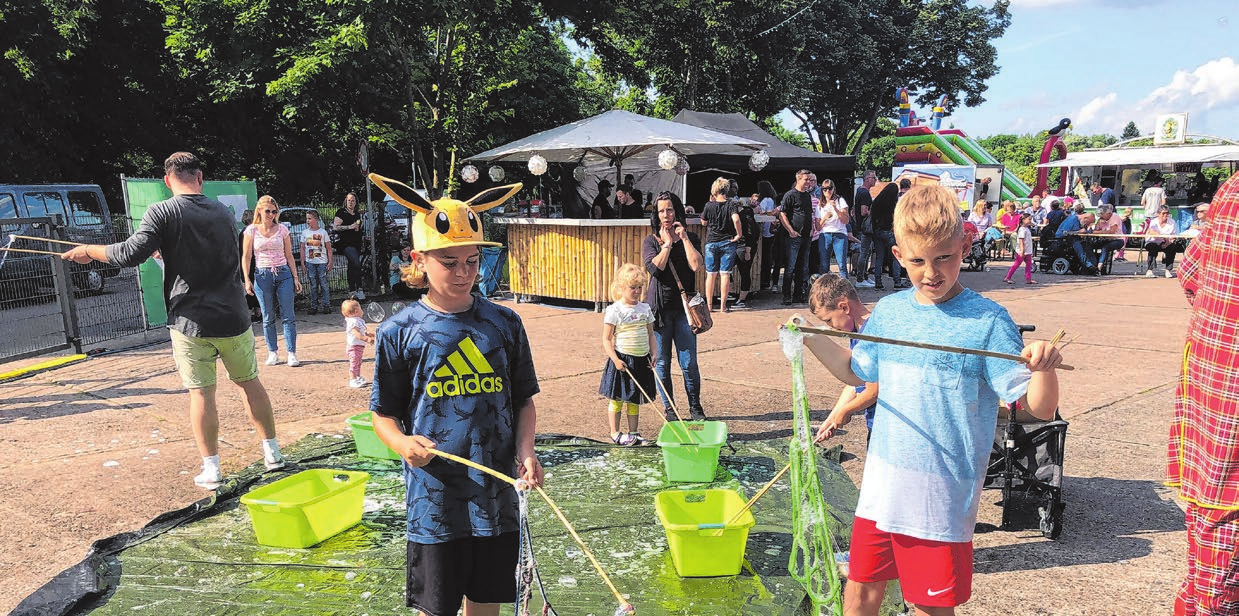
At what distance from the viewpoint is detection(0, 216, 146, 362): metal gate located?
848cm

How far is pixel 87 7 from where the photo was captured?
16844mm

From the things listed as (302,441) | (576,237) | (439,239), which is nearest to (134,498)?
(302,441)

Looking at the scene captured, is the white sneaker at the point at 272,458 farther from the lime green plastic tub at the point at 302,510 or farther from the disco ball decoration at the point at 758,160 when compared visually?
the disco ball decoration at the point at 758,160

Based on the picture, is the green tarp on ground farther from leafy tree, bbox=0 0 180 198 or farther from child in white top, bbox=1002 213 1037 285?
leafy tree, bbox=0 0 180 198

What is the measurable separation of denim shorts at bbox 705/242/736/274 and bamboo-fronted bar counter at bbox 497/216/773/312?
0.25 meters

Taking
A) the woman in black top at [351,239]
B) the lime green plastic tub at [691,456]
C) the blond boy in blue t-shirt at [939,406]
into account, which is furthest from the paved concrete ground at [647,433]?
the woman in black top at [351,239]

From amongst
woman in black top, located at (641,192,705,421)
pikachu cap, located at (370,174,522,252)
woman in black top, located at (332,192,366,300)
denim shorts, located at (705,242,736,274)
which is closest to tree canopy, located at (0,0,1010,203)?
woman in black top, located at (332,192,366,300)

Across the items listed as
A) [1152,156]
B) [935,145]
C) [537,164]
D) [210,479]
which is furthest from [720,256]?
[935,145]

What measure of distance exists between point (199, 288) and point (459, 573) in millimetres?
2987

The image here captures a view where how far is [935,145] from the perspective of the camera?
100 ft

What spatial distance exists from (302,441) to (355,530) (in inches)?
70.5

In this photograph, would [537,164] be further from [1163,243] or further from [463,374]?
[1163,243]

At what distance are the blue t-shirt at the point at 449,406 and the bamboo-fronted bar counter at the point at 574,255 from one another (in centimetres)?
828

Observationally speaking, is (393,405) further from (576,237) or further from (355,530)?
(576,237)
